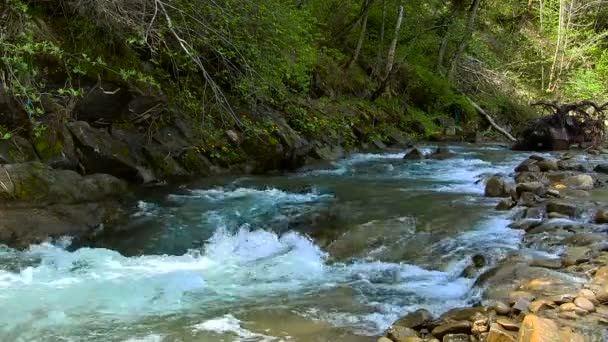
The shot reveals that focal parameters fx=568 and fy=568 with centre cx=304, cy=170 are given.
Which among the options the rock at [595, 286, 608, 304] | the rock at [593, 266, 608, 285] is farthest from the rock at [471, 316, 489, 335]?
the rock at [593, 266, 608, 285]

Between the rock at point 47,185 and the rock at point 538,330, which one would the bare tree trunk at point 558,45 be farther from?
the rock at point 538,330

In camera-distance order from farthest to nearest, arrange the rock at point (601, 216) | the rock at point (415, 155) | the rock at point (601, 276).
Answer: the rock at point (415, 155) < the rock at point (601, 216) < the rock at point (601, 276)

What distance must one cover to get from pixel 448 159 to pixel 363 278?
9.37 m

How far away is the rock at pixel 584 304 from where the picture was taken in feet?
15.1

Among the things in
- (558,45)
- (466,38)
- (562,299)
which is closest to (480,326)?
(562,299)

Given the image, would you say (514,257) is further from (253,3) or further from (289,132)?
(289,132)

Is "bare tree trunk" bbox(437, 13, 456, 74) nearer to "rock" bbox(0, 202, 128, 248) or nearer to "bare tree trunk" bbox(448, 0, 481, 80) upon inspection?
"bare tree trunk" bbox(448, 0, 481, 80)

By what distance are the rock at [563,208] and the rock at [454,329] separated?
411 cm

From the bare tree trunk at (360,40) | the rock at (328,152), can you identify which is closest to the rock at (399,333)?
the rock at (328,152)

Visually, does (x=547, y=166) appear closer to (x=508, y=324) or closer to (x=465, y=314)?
(x=465, y=314)

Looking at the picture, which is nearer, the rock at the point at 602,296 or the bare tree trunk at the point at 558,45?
the rock at the point at 602,296

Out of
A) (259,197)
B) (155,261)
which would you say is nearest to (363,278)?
(155,261)

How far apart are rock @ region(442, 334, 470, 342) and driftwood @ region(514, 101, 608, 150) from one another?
1380cm

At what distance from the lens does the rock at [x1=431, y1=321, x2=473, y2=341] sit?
15.3ft
